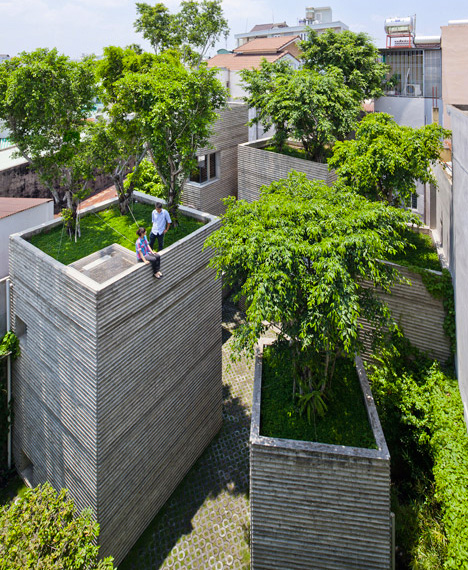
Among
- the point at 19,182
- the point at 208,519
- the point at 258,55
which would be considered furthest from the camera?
the point at 258,55

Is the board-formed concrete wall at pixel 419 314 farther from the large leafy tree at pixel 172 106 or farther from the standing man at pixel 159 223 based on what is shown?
the large leafy tree at pixel 172 106

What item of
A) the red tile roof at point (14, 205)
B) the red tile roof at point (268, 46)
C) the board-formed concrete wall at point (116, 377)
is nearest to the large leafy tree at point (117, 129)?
the board-formed concrete wall at point (116, 377)

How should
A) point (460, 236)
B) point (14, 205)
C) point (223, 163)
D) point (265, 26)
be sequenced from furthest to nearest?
1. point (265, 26)
2. point (223, 163)
3. point (14, 205)
4. point (460, 236)

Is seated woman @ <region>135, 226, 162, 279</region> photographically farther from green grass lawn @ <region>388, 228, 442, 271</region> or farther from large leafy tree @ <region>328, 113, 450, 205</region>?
green grass lawn @ <region>388, 228, 442, 271</region>

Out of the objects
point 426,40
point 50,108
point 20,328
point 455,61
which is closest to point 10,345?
point 20,328

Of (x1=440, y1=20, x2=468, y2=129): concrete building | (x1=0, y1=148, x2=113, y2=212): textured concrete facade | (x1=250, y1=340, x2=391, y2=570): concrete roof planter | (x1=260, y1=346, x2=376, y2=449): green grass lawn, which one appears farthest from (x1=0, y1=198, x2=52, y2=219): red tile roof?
(x1=440, y1=20, x2=468, y2=129): concrete building

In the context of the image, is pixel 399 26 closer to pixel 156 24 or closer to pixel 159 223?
pixel 156 24
